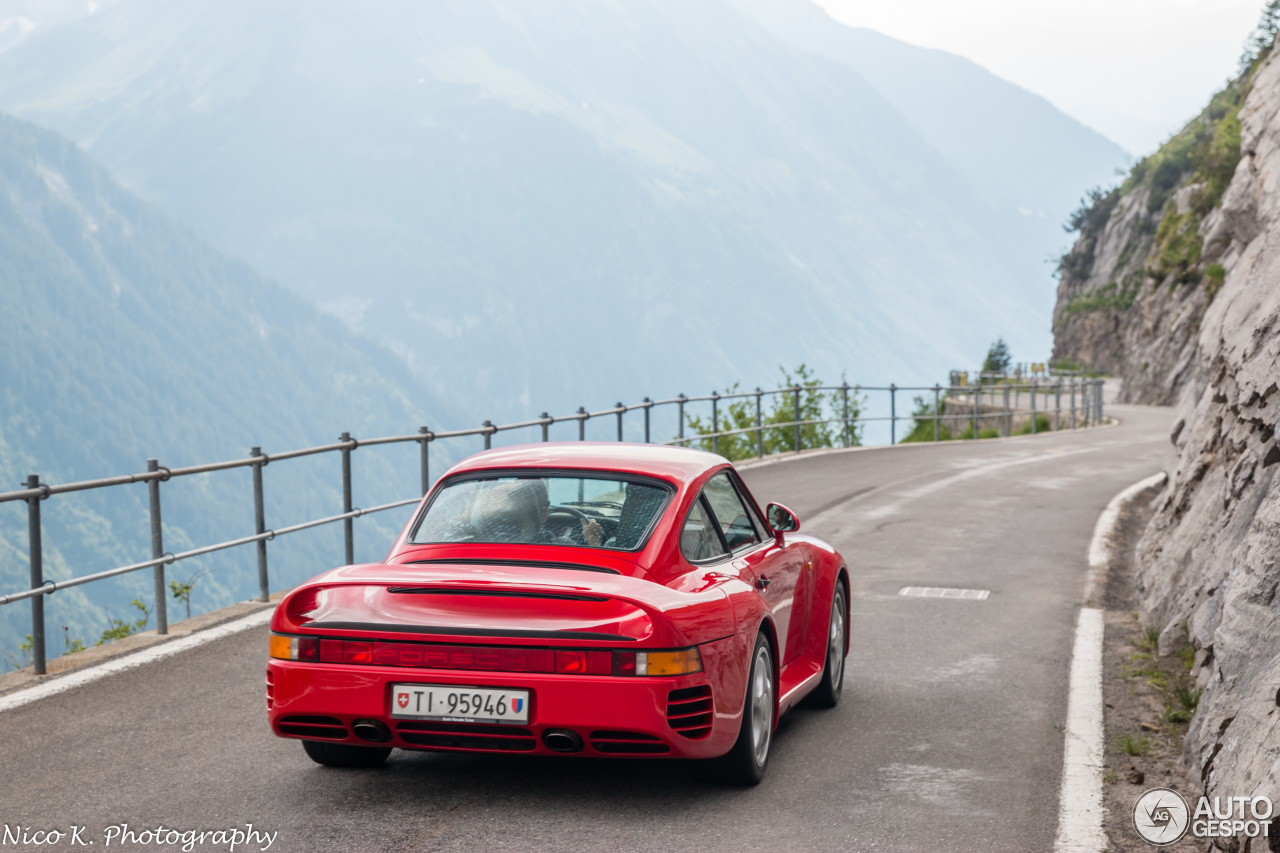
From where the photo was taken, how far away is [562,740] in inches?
174

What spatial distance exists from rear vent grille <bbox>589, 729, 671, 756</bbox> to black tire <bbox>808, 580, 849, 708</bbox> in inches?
76.8

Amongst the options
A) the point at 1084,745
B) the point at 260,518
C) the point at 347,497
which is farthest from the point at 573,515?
the point at 347,497

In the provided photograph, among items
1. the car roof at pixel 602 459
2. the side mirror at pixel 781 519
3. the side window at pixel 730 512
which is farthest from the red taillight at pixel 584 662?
the side mirror at pixel 781 519

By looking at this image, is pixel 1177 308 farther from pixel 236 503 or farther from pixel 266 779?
pixel 236 503

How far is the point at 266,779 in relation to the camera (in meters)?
5.08

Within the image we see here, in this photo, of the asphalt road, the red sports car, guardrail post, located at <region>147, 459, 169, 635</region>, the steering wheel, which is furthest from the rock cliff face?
guardrail post, located at <region>147, 459, 169, 635</region>

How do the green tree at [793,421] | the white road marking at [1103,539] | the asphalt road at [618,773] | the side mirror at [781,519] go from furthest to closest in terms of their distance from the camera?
the green tree at [793,421] < the white road marking at [1103,539] < the side mirror at [781,519] < the asphalt road at [618,773]

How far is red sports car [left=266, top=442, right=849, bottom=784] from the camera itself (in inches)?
172

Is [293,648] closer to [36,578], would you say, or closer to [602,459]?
[602,459]

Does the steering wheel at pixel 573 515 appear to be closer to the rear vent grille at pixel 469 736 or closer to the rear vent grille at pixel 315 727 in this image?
the rear vent grille at pixel 469 736

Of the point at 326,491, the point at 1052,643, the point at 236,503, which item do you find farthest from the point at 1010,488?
the point at 326,491

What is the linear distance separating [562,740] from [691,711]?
45 cm

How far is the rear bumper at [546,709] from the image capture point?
4344 millimetres

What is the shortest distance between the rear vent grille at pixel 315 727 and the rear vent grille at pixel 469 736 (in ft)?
0.76
